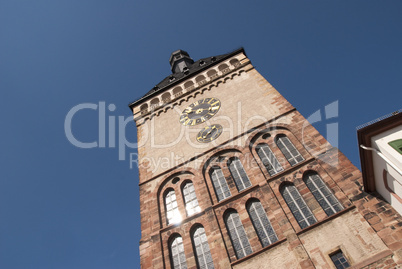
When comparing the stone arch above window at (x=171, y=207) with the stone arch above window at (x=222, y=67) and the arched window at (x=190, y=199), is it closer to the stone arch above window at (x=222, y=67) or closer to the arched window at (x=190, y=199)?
the arched window at (x=190, y=199)

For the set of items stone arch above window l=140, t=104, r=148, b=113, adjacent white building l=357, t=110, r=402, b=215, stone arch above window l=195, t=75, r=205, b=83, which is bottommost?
adjacent white building l=357, t=110, r=402, b=215

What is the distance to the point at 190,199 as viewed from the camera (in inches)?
722

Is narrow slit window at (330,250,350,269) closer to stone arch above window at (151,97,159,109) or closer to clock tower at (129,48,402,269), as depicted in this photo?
clock tower at (129,48,402,269)

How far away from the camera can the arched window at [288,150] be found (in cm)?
1738

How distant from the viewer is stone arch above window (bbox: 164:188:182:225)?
57.7 feet

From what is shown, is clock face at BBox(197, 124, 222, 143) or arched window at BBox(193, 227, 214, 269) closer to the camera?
arched window at BBox(193, 227, 214, 269)

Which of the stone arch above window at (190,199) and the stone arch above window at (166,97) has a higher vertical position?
the stone arch above window at (166,97)

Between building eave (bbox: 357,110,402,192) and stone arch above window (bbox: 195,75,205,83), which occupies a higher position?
stone arch above window (bbox: 195,75,205,83)

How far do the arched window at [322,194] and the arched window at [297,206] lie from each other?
61 centimetres

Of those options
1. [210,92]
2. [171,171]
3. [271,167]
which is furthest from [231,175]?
[210,92]

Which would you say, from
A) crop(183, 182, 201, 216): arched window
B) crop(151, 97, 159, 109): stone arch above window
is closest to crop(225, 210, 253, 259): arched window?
crop(183, 182, 201, 216): arched window

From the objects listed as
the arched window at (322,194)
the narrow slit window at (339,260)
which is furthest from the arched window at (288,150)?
the narrow slit window at (339,260)

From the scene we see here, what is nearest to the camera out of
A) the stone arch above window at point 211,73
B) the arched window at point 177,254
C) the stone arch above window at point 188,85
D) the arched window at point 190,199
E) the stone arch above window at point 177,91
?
the arched window at point 177,254

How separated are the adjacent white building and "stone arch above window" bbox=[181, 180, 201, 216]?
7.99m
